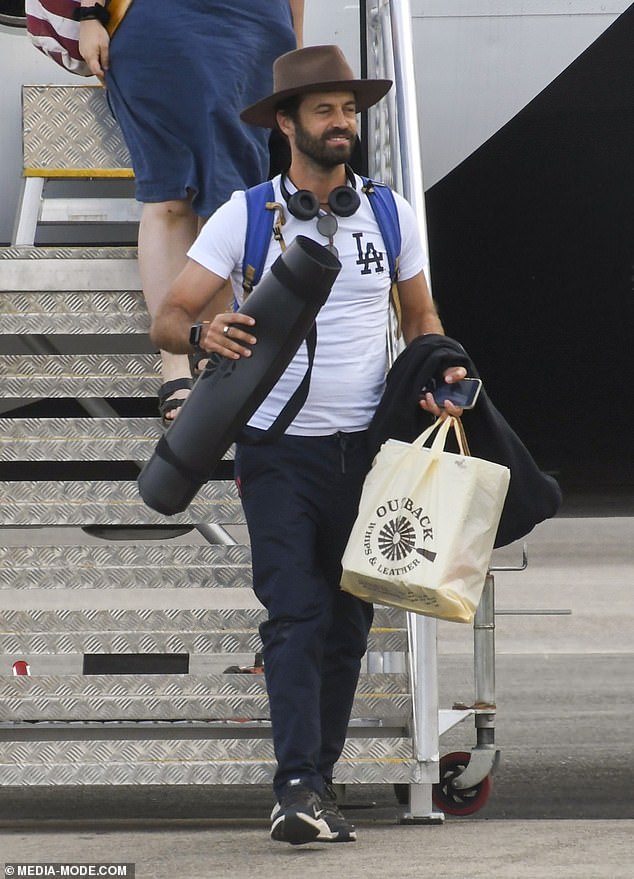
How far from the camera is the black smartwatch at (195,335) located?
11.1ft

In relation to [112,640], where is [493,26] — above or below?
above

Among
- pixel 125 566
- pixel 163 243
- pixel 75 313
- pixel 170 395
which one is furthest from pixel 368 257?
pixel 75 313

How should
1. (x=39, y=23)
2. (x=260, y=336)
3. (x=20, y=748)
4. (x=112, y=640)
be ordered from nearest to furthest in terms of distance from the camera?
1. (x=260, y=336)
2. (x=20, y=748)
3. (x=112, y=640)
4. (x=39, y=23)

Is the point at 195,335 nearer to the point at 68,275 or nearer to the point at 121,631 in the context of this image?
the point at 121,631

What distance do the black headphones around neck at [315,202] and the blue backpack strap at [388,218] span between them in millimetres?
69

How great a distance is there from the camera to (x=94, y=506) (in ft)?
14.3

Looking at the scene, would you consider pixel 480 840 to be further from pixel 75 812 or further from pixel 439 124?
pixel 439 124

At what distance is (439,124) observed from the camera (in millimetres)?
5883

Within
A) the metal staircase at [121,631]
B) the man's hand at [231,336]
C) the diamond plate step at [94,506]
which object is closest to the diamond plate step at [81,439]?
the metal staircase at [121,631]

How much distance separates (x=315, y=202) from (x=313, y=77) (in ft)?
1.01

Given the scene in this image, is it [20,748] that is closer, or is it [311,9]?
[20,748]

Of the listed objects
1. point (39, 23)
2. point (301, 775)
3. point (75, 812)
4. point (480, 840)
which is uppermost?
point (39, 23)

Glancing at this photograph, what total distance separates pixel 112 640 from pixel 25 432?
78 centimetres

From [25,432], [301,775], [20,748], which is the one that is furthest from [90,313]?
[301,775]
